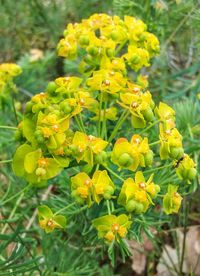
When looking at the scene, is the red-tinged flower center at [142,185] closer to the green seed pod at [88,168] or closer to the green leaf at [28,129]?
the green seed pod at [88,168]

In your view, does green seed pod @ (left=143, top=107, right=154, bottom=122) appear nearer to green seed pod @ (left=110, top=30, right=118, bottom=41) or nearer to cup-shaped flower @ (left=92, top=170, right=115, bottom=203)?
cup-shaped flower @ (left=92, top=170, right=115, bottom=203)

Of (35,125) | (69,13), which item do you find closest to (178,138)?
(35,125)

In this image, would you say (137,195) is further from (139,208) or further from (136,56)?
(136,56)

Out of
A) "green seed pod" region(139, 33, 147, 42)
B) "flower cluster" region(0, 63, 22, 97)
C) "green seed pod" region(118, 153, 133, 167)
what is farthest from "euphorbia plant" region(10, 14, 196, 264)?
"flower cluster" region(0, 63, 22, 97)

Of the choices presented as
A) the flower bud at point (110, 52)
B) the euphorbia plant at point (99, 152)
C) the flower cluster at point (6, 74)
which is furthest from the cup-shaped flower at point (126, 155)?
the flower cluster at point (6, 74)

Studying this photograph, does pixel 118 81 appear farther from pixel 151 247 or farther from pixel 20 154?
pixel 151 247

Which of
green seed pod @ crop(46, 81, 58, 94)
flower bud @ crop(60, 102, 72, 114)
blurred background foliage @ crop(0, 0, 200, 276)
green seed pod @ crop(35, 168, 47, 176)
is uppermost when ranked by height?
green seed pod @ crop(46, 81, 58, 94)
